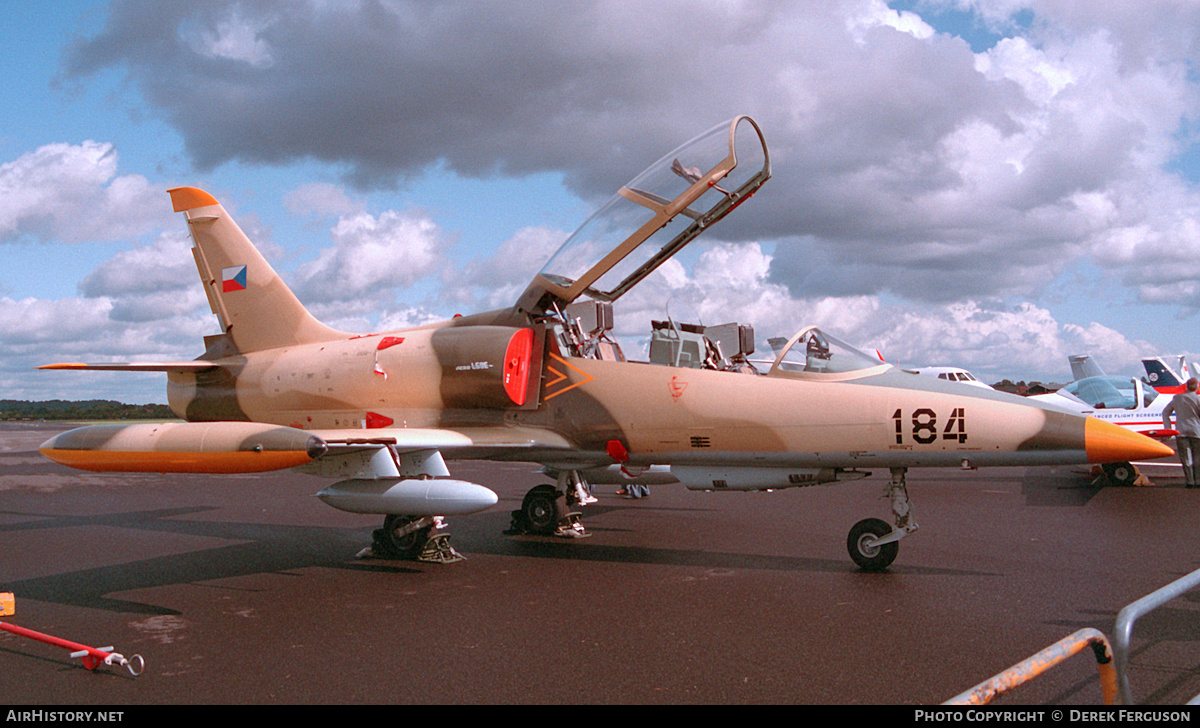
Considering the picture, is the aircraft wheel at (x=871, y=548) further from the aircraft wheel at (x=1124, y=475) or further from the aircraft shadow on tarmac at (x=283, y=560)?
the aircraft wheel at (x=1124, y=475)

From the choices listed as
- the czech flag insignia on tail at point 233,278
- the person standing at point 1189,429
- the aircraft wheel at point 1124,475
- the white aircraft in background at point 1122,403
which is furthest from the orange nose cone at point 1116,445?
the czech flag insignia on tail at point 233,278

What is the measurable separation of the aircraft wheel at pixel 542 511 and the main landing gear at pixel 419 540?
1.65 m

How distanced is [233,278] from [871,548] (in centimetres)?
910

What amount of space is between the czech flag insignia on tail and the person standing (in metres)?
Result: 14.7

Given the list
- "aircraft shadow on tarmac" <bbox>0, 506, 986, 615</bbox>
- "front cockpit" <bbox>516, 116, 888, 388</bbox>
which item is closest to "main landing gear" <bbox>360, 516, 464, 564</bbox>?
"aircraft shadow on tarmac" <bbox>0, 506, 986, 615</bbox>

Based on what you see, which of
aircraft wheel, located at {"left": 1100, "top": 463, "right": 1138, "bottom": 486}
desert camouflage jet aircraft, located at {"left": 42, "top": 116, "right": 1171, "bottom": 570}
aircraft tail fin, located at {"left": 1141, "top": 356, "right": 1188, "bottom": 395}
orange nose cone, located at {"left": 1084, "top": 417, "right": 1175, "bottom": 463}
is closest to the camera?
orange nose cone, located at {"left": 1084, "top": 417, "right": 1175, "bottom": 463}

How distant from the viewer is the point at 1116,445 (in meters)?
5.94

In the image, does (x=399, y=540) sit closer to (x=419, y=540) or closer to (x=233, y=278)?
(x=419, y=540)

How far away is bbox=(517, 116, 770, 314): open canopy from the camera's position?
8156 mm

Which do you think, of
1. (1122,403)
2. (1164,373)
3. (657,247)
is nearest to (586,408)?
(657,247)

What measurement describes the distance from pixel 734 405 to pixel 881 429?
4.45 feet

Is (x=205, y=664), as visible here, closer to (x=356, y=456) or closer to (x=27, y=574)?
(x=356, y=456)

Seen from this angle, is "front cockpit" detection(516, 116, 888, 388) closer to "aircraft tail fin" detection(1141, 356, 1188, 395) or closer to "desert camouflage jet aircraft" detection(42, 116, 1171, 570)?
"desert camouflage jet aircraft" detection(42, 116, 1171, 570)

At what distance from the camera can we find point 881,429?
6.68 meters
